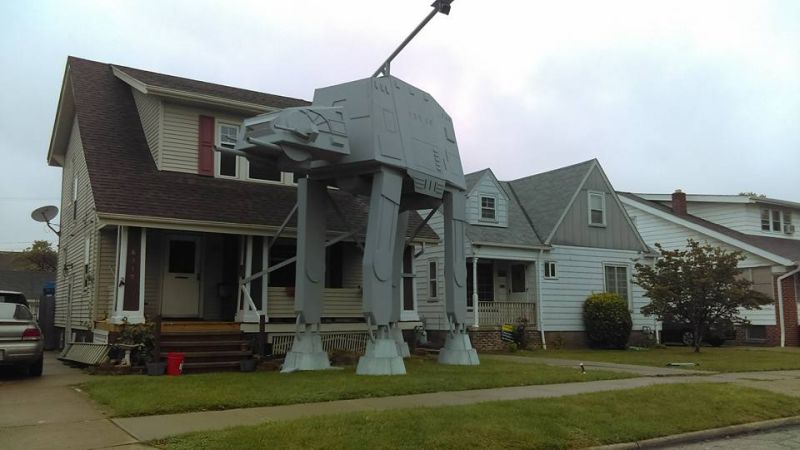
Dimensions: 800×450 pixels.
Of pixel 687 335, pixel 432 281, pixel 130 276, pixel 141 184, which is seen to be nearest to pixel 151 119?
pixel 141 184

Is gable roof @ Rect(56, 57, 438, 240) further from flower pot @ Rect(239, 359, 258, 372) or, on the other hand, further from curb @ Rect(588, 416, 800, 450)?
curb @ Rect(588, 416, 800, 450)

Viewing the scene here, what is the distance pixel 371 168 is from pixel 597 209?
1484 centimetres

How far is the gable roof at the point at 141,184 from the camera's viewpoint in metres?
14.0

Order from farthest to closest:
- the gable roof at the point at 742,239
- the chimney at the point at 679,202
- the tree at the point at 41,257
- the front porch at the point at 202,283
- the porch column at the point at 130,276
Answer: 1. the tree at the point at 41,257
2. the chimney at the point at 679,202
3. the gable roof at the point at 742,239
4. the front porch at the point at 202,283
5. the porch column at the point at 130,276

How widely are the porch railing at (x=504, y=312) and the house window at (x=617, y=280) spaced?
3.70m

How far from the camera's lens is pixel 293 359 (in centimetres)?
1268

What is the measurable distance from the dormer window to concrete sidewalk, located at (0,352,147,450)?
30.8m

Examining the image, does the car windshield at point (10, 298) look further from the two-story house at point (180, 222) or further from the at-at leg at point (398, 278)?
the at-at leg at point (398, 278)

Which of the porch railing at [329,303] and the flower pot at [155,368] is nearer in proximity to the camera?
the flower pot at [155,368]

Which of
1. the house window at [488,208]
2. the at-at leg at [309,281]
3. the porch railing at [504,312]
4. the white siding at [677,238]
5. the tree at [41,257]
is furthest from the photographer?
the tree at [41,257]

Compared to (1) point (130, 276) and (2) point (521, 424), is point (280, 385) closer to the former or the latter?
(2) point (521, 424)

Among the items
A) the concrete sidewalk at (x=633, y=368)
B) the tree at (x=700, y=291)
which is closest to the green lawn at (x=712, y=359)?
the concrete sidewalk at (x=633, y=368)

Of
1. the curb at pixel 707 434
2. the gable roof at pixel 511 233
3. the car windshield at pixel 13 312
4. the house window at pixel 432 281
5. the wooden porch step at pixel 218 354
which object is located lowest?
the curb at pixel 707 434

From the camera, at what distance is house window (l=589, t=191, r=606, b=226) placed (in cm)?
2472
